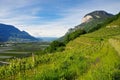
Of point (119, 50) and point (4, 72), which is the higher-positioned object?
point (119, 50)

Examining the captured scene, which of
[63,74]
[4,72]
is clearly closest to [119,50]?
[63,74]

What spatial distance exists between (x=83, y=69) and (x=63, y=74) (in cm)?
293

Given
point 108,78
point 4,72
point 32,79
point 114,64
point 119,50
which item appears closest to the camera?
point 108,78

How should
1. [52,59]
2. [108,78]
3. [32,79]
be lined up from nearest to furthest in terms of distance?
[108,78], [32,79], [52,59]

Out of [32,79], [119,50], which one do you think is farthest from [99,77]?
[119,50]

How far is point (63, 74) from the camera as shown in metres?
19.5

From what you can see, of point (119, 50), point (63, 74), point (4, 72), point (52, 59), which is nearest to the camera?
point (63, 74)

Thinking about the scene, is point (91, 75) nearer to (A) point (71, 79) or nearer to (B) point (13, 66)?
(A) point (71, 79)

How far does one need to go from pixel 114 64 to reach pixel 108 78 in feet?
16.4

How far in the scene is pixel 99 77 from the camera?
54.4 feet

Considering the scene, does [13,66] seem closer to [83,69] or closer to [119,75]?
[83,69]

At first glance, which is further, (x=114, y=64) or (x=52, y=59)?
(x=52, y=59)

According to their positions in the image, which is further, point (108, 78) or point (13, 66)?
point (13, 66)

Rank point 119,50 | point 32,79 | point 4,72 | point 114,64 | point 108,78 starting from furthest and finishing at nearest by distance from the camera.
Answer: point 4,72 → point 119,50 → point 114,64 → point 32,79 → point 108,78
